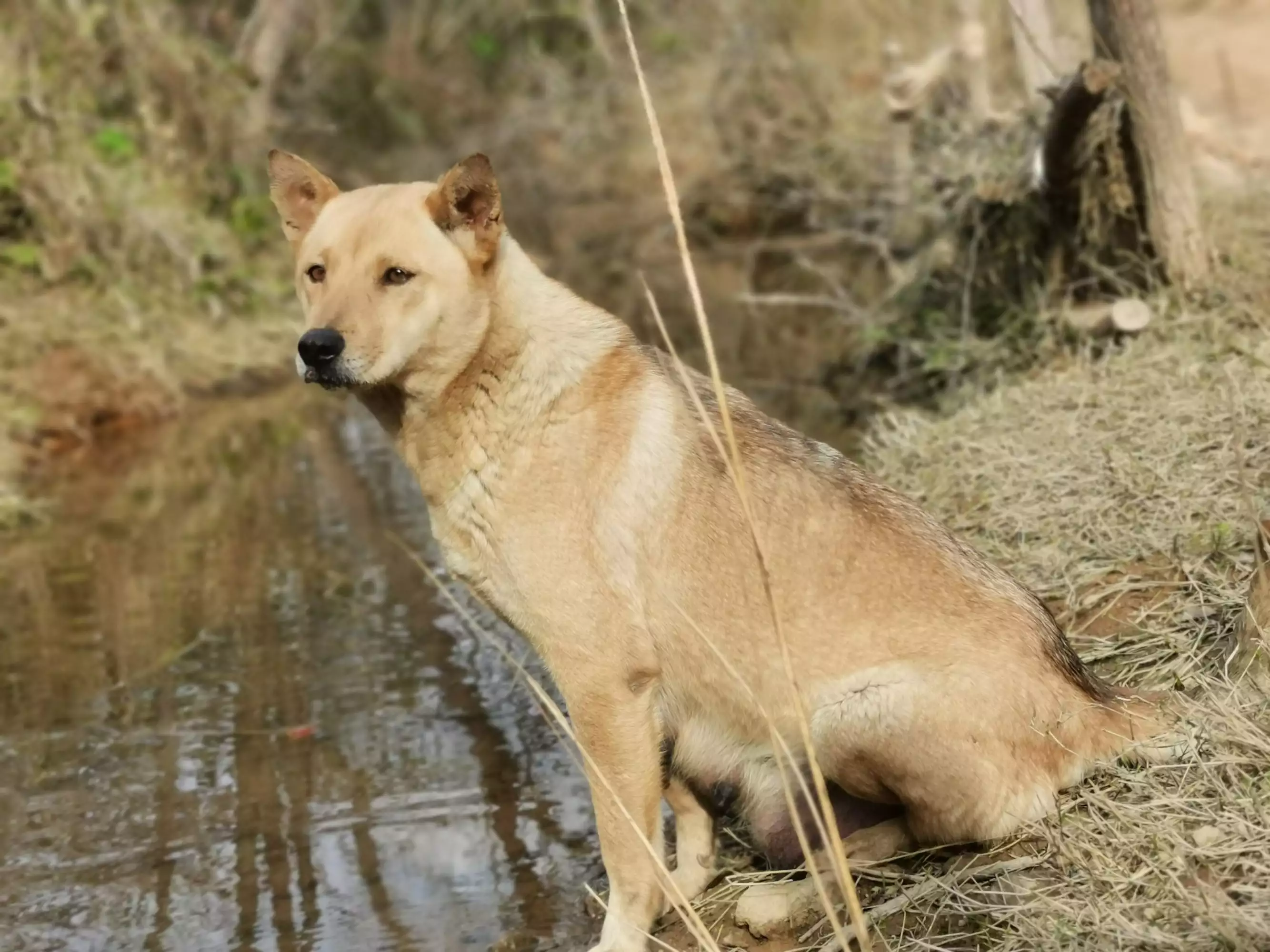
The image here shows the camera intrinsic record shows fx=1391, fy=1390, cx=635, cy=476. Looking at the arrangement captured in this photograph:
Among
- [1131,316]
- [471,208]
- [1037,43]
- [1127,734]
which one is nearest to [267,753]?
[471,208]

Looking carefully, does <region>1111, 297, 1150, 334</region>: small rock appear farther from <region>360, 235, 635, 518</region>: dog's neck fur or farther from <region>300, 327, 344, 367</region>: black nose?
<region>300, 327, 344, 367</region>: black nose

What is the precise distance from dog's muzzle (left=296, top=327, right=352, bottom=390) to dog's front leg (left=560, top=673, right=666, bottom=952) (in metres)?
1.04

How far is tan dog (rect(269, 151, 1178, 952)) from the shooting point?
3592mm

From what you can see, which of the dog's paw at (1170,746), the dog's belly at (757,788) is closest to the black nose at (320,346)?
the dog's belly at (757,788)

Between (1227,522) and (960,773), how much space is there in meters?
1.92

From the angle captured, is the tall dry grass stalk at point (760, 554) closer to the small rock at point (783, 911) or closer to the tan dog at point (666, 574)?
the tan dog at point (666, 574)

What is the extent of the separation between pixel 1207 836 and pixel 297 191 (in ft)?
10.1

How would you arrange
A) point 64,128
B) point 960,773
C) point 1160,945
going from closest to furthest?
point 1160,945, point 960,773, point 64,128

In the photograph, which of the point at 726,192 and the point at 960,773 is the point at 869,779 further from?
the point at 726,192

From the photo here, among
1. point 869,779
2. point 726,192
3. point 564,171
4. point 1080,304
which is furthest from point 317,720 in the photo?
point 564,171

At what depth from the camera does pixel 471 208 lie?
3.93m

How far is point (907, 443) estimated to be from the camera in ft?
22.2

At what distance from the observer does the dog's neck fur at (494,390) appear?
3.94 meters

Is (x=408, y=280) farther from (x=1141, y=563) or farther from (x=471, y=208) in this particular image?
(x=1141, y=563)
